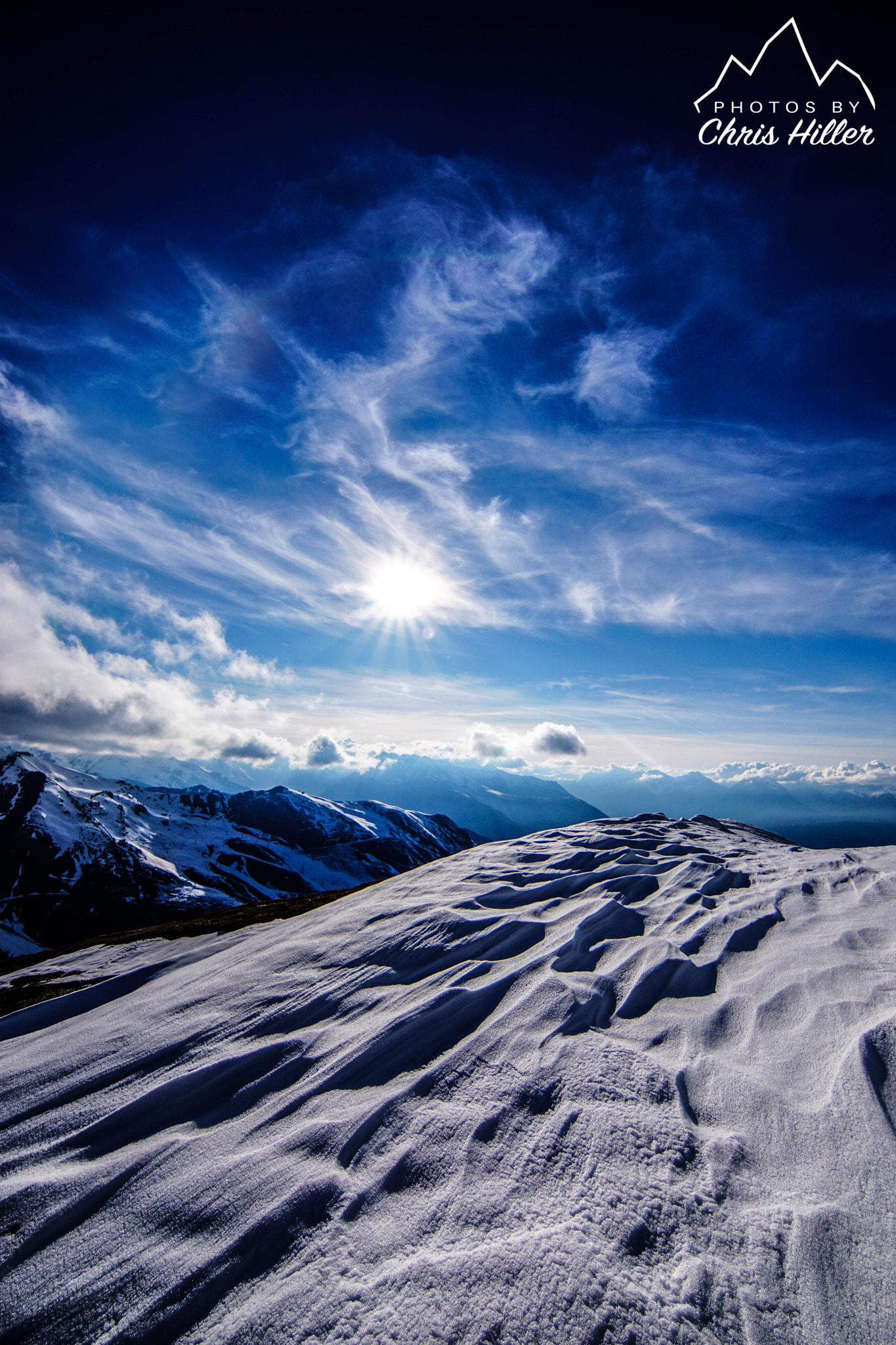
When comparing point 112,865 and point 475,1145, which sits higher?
point 475,1145

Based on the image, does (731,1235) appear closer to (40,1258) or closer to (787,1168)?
(787,1168)

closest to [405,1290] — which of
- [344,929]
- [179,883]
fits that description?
[344,929]

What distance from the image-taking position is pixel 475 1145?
3.60 meters

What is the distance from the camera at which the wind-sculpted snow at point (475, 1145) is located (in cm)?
261

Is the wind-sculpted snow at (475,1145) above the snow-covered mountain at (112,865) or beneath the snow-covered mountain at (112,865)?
above

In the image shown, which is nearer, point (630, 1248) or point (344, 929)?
point (630, 1248)

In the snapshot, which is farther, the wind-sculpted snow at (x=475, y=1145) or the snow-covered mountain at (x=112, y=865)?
the snow-covered mountain at (x=112, y=865)

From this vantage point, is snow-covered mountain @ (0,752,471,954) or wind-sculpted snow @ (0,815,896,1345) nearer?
wind-sculpted snow @ (0,815,896,1345)

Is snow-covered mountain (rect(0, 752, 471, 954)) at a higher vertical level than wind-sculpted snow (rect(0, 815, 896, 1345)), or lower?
lower

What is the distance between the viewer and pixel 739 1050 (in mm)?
4504

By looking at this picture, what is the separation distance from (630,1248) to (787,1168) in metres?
1.32

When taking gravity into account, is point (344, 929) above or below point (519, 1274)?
below

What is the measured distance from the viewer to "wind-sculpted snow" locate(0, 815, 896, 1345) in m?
2.61

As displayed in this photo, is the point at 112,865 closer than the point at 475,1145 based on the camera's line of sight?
No
